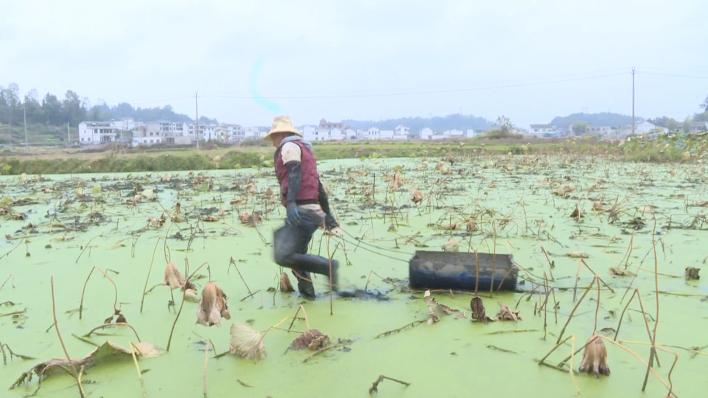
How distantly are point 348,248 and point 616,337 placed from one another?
7.12 ft

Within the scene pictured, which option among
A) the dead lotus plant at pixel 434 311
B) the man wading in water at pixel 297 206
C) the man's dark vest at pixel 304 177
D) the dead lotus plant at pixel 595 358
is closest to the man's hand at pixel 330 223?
the man wading in water at pixel 297 206

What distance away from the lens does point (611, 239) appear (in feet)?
12.8

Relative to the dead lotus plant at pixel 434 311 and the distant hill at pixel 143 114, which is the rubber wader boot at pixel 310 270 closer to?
the dead lotus plant at pixel 434 311

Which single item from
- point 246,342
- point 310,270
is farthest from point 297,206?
point 246,342

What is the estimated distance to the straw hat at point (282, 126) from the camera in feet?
9.62

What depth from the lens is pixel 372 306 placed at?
105 inches

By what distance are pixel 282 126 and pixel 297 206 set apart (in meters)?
0.43

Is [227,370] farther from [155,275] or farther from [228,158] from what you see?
[228,158]

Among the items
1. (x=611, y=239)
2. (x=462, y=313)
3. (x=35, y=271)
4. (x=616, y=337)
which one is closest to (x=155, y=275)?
(x=35, y=271)

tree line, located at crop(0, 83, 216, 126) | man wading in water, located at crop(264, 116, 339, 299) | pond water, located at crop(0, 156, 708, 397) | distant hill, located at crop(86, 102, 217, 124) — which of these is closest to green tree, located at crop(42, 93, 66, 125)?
tree line, located at crop(0, 83, 216, 126)

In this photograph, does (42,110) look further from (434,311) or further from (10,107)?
(434,311)

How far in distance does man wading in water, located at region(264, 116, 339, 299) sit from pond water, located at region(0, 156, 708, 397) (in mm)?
167

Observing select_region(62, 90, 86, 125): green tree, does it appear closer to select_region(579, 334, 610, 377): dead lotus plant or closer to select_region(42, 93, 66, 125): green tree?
select_region(42, 93, 66, 125): green tree

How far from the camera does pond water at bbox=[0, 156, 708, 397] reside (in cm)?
187
